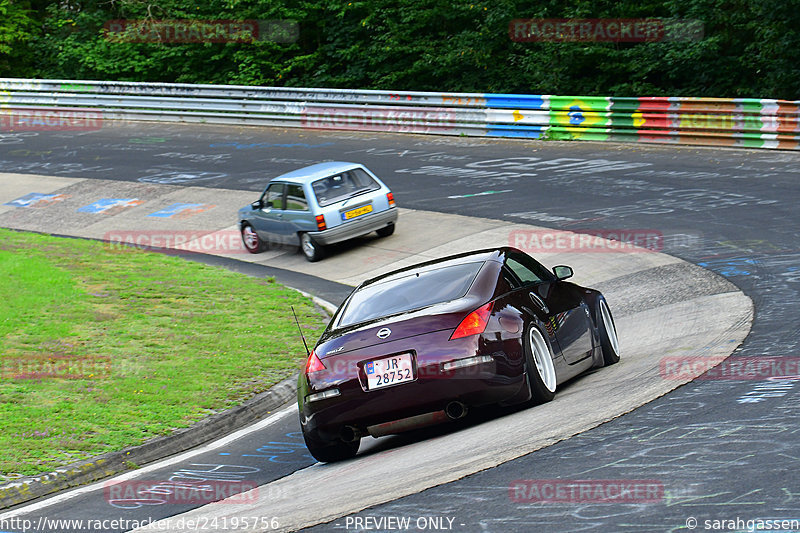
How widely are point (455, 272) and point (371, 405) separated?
1.52m

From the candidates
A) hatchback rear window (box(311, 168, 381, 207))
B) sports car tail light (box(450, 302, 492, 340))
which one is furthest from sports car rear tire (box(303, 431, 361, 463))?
hatchback rear window (box(311, 168, 381, 207))

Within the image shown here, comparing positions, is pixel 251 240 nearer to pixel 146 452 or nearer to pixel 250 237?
pixel 250 237

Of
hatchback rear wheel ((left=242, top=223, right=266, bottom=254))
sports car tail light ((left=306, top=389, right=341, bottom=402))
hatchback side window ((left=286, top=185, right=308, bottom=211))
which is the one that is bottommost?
hatchback rear wheel ((left=242, top=223, right=266, bottom=254))

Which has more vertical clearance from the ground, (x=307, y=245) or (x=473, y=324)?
(x=473, y=324)

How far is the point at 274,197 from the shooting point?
1958cm

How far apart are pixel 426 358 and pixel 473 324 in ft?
1.48

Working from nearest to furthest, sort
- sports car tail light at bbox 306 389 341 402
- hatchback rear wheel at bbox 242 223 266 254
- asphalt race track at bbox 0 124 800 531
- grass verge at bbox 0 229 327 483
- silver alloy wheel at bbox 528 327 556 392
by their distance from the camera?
asphalt race track at bbox 0 124 800 531 < sports car tail light at bbox 306 389 341 402 < silver alloy wheel at bbox 528 327 556 392 < grass verge at bbox 0 229 327 483 < hatchback rear wheel at bbox 242 223 266 254

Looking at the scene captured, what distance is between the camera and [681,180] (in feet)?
65.6

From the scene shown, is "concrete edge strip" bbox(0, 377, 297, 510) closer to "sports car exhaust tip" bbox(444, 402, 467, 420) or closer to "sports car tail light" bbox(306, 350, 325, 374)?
"sports car tail light" bbox(306, 350, 325, 374)

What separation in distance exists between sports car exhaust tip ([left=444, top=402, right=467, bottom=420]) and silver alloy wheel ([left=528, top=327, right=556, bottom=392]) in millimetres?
737

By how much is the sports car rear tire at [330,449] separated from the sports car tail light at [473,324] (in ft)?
3.84

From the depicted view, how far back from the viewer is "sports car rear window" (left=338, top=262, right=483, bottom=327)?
26.1ft

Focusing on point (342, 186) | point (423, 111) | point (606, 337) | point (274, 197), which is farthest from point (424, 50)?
point (606, 337)

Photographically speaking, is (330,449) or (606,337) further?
(606,337)
